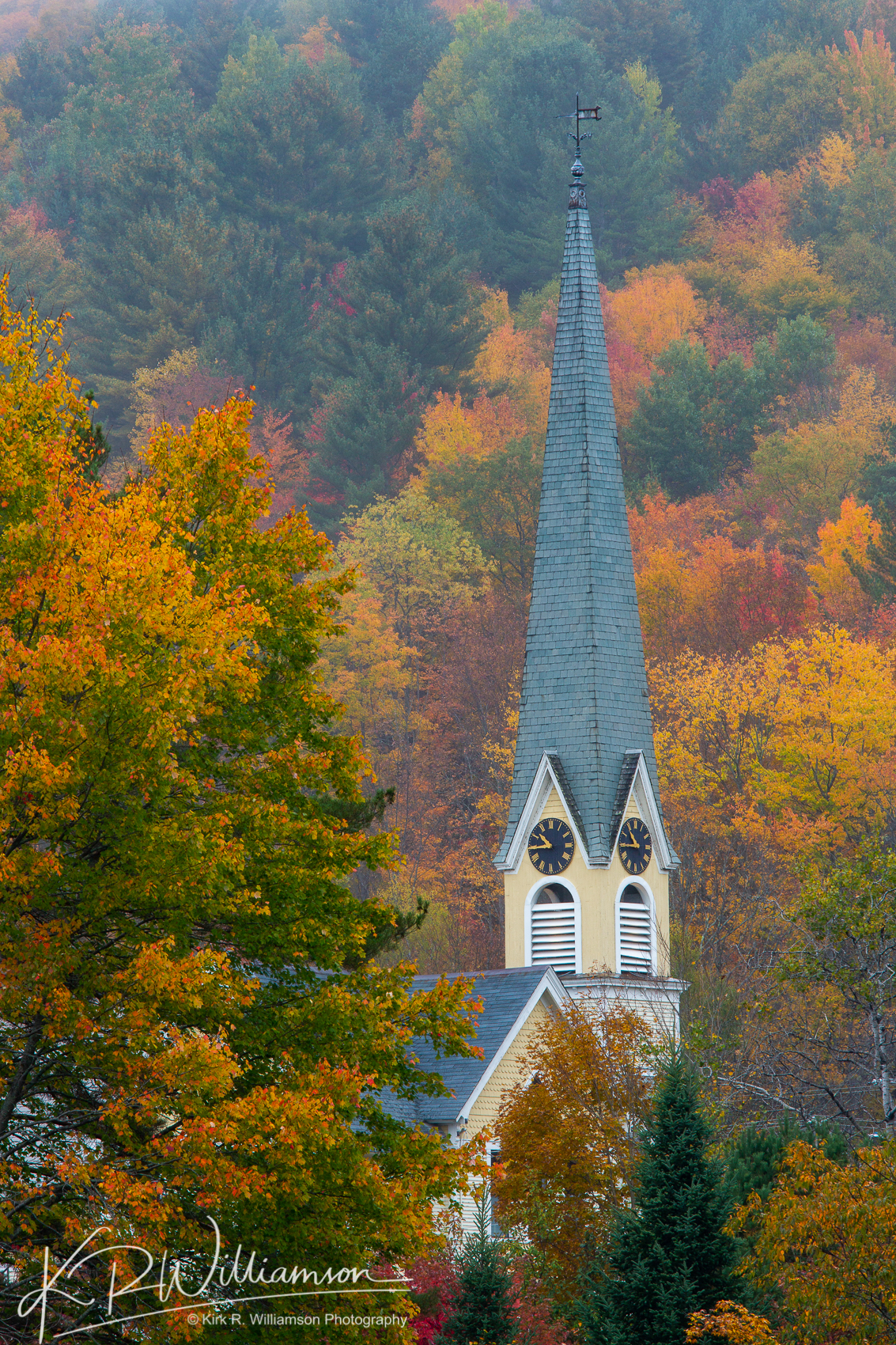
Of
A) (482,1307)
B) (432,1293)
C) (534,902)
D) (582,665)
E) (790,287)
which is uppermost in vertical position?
(790,287)

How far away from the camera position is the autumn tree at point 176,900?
14.3 m

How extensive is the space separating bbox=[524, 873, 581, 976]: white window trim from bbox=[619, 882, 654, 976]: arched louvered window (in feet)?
2.34

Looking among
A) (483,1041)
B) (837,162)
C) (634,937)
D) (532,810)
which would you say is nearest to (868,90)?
(837,162)

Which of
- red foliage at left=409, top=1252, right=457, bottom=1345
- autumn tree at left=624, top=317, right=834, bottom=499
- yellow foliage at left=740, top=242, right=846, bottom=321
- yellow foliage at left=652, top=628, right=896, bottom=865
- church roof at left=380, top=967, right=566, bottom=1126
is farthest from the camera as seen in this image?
yellow foliage at left=740, top=242, right=846, bottom=321

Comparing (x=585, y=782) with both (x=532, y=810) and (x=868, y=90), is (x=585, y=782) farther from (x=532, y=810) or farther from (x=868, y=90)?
(x=868, y=90)

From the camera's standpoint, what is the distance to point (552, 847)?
34.9m

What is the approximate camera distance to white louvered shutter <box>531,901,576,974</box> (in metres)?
34.6

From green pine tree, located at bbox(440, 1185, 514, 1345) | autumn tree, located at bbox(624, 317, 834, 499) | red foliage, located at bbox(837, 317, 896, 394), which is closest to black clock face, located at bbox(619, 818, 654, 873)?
green pine tree, located at bbox(440, 1185, 514, 1345)

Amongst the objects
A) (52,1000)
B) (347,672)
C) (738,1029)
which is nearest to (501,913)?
(347,672)

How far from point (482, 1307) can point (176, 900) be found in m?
6.87

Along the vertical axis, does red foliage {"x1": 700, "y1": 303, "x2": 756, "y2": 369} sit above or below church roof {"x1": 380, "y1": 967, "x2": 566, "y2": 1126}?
above

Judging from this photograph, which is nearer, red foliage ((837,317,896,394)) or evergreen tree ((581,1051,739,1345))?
evergreen tree ((581,1051,739,1345))

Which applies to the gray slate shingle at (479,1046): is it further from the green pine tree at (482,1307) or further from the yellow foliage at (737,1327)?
the yellow foliage at (737,1327)

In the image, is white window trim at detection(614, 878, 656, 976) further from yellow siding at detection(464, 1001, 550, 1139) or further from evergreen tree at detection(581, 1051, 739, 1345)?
evergreen tree at detection(581, 1051, 739, 1345)
